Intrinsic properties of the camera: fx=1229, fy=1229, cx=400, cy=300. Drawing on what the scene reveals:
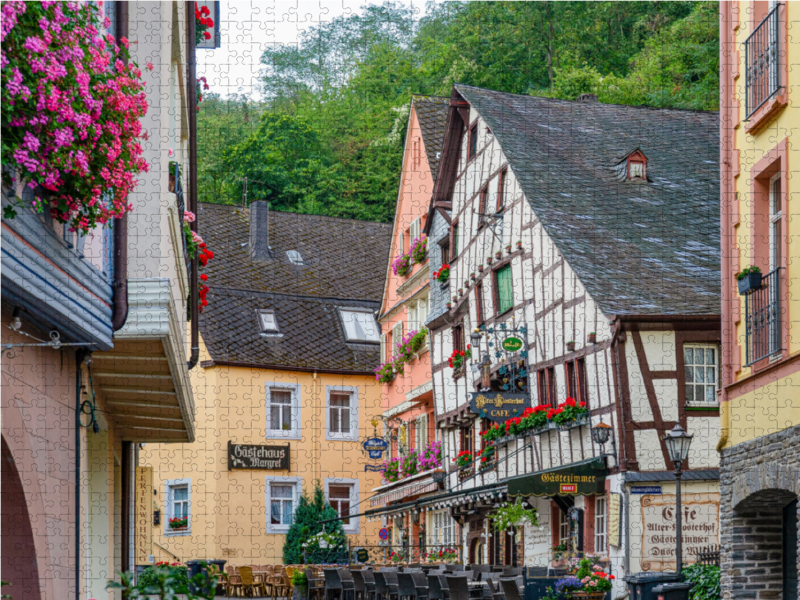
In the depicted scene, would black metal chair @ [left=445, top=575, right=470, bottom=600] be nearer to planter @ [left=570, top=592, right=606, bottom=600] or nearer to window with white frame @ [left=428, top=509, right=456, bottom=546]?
planter @ [left=570, top=592, right=606, bottom=600]

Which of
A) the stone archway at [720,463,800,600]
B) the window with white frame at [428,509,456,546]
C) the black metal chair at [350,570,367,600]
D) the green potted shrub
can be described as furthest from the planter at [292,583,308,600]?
the green potted shrub

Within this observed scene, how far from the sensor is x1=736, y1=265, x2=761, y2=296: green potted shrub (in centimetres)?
1166

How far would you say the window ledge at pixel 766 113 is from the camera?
37.1ft

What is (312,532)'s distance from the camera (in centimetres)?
3041

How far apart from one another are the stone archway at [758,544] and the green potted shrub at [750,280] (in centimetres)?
185

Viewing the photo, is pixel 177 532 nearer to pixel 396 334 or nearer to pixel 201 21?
pixel 396 334

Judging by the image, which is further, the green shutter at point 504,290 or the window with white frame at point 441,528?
the window with white frame at point 441,528

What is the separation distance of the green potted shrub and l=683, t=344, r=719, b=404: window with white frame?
6.51m

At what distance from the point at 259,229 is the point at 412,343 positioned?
28.8 feet

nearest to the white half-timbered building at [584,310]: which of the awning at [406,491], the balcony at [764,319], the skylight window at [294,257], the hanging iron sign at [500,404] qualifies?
the hanging iron sign at [500,404]

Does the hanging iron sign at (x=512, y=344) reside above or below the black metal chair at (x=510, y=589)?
above

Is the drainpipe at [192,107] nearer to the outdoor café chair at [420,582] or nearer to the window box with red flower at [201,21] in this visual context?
the window box with red flower at [201,21]

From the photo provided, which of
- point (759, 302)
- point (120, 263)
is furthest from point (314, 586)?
point (120, 263)

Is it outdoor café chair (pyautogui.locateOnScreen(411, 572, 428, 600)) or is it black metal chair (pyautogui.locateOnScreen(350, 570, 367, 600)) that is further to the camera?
black metal chair (pyautogui.locateOnScreen(350, 570, 367, 600))
